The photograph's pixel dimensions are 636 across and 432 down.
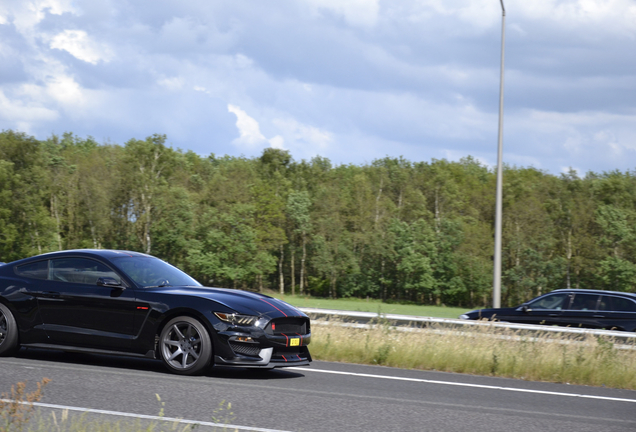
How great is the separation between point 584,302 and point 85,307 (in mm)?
11227

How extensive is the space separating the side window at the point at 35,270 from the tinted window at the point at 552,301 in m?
11.0

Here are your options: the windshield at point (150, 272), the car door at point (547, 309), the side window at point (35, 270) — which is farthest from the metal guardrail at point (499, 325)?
the side window at point (35, 270)

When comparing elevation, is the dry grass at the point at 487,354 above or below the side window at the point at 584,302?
below

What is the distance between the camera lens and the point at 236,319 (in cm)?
802

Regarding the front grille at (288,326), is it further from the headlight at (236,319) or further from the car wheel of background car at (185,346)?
the car wheel of background car at (185,346)

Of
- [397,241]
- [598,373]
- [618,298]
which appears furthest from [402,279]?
[598,373]

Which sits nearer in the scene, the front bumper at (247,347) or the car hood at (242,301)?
the front bumper at (247,347)

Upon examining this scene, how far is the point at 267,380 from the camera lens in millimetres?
8281

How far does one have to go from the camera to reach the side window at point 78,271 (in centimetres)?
873

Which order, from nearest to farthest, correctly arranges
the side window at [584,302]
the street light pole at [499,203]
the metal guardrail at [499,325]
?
the metal guardrail at [499,325] → the side window at [584,302] → the street light pole at [499,203]

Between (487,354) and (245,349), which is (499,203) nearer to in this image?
(487,354)

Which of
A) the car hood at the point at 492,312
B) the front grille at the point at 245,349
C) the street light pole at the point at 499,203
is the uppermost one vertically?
the street light pole at the point at 499,203

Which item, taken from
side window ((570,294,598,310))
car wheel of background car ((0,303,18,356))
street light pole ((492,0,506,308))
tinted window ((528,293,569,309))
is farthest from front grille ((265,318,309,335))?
street light pole ((492,0,506,308))

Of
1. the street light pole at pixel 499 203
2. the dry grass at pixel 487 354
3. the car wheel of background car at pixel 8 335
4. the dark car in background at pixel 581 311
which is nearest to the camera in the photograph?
the car wheel of background car at pixel 8 335
